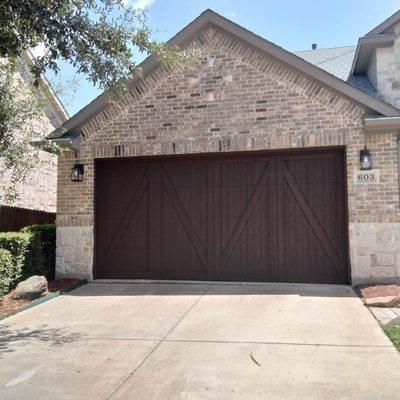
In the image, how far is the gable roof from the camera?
826 centimetres

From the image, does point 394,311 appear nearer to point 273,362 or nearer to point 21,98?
point 273,362

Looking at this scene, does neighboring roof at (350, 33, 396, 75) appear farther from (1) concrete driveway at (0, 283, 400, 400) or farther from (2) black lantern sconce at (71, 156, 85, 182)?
(2) black lantern sconce at (71, 156, 85, 182)

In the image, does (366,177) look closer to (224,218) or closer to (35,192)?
(224,218)

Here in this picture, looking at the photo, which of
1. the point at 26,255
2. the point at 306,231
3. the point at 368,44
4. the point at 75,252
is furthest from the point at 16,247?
the point at 368,44

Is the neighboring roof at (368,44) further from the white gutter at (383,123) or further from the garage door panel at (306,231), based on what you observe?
the garage door panel at (306,231)

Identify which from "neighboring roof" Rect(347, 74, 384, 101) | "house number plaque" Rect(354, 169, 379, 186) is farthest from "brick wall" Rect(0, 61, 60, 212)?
"house number plaque" Rect(354, 169, 379, 186)

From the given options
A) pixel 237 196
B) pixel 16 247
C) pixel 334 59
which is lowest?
pixel 16 247

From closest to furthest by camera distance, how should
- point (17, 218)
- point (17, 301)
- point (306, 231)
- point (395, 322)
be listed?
1. point (395, 322)
2. point (17, 301)
3. point (306, 231)
4. point (17, 218)

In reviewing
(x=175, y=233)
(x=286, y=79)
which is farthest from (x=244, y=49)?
(x=175, y=233)

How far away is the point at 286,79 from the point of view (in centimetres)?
891

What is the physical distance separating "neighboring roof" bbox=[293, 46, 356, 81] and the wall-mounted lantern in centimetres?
683

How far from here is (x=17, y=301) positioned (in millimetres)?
7762

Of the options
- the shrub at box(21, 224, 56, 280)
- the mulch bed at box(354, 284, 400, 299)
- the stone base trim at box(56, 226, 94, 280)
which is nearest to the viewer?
the mulch bed at box(354, 284, 400, 299)

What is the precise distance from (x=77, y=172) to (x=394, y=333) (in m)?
6.98
